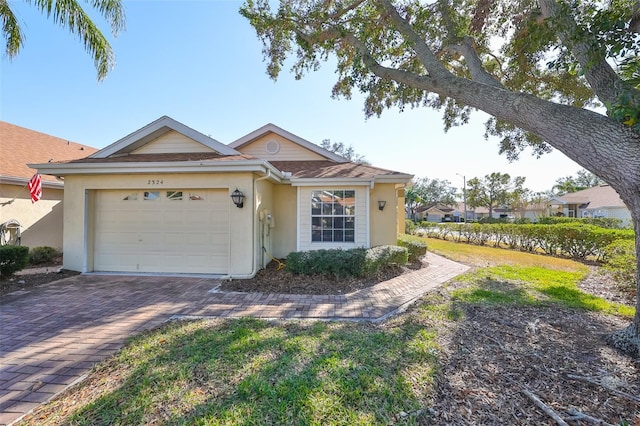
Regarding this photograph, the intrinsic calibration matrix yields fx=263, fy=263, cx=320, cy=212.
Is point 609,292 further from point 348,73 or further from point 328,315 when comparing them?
point 348,73

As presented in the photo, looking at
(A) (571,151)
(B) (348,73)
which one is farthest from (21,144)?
(A) (571,151)

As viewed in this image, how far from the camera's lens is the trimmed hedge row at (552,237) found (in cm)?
1048

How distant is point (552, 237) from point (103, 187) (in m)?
18.1

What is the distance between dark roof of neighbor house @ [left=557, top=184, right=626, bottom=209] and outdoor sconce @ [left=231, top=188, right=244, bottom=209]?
4104cm

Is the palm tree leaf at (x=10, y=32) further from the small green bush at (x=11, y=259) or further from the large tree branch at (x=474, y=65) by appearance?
the large tree branch at (x=474, y=65)

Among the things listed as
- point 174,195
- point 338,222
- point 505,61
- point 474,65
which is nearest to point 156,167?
point 174,195

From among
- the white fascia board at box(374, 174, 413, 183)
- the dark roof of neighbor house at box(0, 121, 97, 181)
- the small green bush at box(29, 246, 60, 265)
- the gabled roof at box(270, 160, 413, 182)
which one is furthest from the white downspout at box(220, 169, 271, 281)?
the dark roof of neighbor house at box(0, 121, 97, 181)

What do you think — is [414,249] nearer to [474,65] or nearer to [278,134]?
[474,65]

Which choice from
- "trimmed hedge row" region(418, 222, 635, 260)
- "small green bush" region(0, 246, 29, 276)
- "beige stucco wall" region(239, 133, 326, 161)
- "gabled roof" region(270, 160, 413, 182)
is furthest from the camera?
"beige stucco wall" region(239, 133, 326, 161)

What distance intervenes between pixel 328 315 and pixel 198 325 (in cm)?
222

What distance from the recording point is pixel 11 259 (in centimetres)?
673

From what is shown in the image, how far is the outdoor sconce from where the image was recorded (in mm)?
7025

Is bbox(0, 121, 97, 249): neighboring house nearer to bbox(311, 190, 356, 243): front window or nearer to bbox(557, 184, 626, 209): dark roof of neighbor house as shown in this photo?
bbox(311, 190, 356, 243): front window

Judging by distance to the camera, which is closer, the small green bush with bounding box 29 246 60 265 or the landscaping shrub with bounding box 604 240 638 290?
the landscaping shrub with bounding box 604 240 638 290
